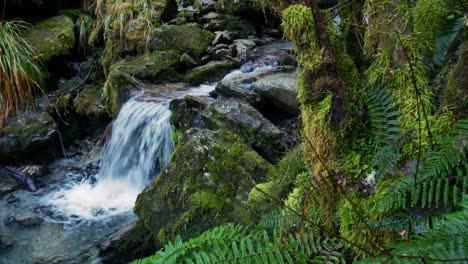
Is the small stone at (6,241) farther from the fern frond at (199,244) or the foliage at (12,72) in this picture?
the fern frond at (199,244)

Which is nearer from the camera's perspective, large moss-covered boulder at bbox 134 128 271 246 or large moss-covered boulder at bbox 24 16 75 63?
large moss-covered boulder at bbox 134 128 271 246

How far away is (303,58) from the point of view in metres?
2.83

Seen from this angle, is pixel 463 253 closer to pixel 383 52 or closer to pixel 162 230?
pixel 383 52

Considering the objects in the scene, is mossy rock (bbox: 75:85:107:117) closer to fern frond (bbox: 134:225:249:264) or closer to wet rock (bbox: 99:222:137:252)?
wet rock (bbox: 99:222:137:252)

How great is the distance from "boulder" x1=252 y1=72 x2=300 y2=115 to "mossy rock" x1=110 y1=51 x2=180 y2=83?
2786 millimetres

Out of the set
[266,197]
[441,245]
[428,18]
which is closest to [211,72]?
[266,197]

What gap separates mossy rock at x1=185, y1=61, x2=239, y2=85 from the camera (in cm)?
783

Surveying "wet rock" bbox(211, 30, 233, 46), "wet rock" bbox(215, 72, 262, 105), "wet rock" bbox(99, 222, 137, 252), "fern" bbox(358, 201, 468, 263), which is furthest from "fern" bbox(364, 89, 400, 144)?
"wet rock" bbox(211, 30, 233, 46)

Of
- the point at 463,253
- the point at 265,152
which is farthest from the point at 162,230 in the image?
the point at 463,253

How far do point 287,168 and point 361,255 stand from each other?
116 cm

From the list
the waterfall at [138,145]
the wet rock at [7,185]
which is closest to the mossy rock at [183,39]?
the waterfall at [138,145]

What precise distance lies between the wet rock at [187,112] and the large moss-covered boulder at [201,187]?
1.42 meters

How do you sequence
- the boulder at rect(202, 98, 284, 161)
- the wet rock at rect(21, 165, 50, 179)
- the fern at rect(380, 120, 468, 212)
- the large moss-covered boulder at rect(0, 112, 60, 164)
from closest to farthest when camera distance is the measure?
the fern at rect(380, 120, 468, 212) < the boulder at rect(202, 98, 284, 161) < the wet rock at rect(21, 165, 50, 179) < the large moss-covered boulder at rect(0, 112, 60, 164)

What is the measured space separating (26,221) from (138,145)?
1.90m
